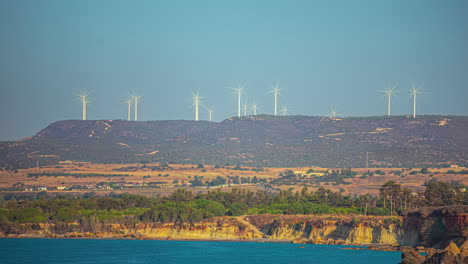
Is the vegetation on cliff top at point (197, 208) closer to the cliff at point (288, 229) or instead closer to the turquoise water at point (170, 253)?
the cliff at point (288, 229)

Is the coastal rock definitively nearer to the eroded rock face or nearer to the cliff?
the eroded rock face

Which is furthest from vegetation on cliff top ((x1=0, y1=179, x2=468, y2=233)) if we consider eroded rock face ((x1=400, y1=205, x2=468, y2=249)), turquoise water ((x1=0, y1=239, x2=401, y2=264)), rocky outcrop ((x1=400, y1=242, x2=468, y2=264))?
rocky outcrop ((x1=400, y1=242, x2=468, y2=264))

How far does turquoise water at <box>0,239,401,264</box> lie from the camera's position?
3255 inches

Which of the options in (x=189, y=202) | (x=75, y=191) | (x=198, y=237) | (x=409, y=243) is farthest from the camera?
(x=75, y=191)

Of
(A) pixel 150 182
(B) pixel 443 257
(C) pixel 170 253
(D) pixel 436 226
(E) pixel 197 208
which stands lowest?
(C) pixel 170 253

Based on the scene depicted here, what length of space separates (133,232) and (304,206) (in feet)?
80.6

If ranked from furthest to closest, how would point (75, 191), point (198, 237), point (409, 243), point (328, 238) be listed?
1. point (75, 191)
2. point (198, 237)
3. point (328, 238)
4. point (409, 243)

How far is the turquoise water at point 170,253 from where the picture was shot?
3255 inches

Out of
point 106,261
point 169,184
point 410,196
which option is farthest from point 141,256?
point 169,184

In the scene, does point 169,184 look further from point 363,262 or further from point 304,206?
point 363,262

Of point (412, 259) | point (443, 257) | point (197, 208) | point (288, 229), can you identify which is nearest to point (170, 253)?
point (288, 229)

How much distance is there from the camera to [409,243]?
91.5m

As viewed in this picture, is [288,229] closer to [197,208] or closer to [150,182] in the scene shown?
[197,208]

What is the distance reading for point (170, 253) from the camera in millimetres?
91625
